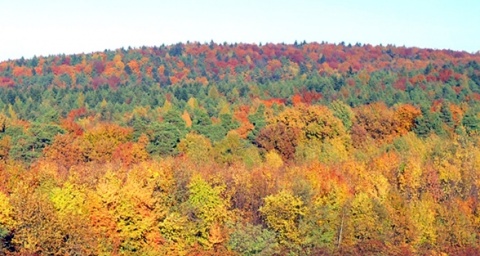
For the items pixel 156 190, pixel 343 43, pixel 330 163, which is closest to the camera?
pixel 156 190

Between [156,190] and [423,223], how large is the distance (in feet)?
57.0

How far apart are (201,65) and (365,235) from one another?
365 ft

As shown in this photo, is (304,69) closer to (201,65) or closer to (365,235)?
(201,65)

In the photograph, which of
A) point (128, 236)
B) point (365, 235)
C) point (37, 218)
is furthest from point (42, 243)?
point (365, 235)

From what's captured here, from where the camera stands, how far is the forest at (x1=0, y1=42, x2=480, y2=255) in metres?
41.3

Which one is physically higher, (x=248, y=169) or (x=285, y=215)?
(x=285, y=215)

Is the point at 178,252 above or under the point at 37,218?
under

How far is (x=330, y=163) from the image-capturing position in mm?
61438

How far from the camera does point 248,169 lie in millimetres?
57156

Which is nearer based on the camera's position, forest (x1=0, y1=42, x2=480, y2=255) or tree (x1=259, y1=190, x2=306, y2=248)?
forest (x1=0, y1=42, x2=480, y2=255)

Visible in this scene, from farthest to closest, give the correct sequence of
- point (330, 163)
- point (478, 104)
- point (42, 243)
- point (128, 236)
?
point (478, 104) → point (330, 163) → point (128, 236) → point (42, 243)

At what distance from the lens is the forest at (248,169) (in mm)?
41281

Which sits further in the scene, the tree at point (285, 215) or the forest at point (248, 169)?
the tree at point (285, 215)

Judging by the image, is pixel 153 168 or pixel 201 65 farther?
pixel 201 65
